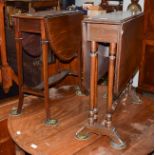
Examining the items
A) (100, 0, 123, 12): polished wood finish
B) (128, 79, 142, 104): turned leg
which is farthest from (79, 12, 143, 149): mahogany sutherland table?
(100, 0, 123, 12): polished wood finish

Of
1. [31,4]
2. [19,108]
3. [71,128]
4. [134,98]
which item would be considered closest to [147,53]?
[134,98]

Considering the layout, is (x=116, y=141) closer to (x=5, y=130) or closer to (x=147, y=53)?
(x=5, y=130)

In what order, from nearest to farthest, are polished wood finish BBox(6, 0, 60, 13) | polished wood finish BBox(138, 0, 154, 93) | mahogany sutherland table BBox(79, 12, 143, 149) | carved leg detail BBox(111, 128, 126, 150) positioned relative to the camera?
mahogany sutherland table BBox(79, 12, 143, 149), carved leg detail BBox(111, 128, 126, 150), polished wood finish BBox(6, 0, 60, 13), polished wood finish BBox(138, 0, 154, 93)

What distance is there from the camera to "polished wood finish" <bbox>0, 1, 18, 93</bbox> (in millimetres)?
2407

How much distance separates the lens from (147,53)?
9.75ft

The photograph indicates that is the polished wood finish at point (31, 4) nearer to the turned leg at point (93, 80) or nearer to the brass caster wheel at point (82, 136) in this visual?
the turned leg at point (93, 80)

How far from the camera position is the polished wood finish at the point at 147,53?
283 cm

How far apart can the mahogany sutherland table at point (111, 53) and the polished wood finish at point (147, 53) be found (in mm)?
1042

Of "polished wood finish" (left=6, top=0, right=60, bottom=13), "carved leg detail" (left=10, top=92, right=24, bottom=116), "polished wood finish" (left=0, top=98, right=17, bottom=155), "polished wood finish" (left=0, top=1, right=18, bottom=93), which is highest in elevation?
"polished wood finish" (left=6, top=0, right=60, bottom=13)

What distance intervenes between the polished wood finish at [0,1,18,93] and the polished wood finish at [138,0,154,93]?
1.42 meters

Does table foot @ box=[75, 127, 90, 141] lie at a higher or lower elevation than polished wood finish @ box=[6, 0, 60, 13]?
lower

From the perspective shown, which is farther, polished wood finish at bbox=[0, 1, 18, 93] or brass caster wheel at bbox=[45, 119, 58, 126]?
polished wood finish at bbox=[0, 1, 18, 93]

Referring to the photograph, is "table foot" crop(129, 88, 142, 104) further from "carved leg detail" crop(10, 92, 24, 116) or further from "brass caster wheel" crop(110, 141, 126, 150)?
"carved leg detail" crop(10, 92, 24, 116)

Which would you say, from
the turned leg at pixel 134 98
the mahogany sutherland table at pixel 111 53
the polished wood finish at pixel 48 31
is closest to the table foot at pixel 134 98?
the turned leg at pixel 134 98
